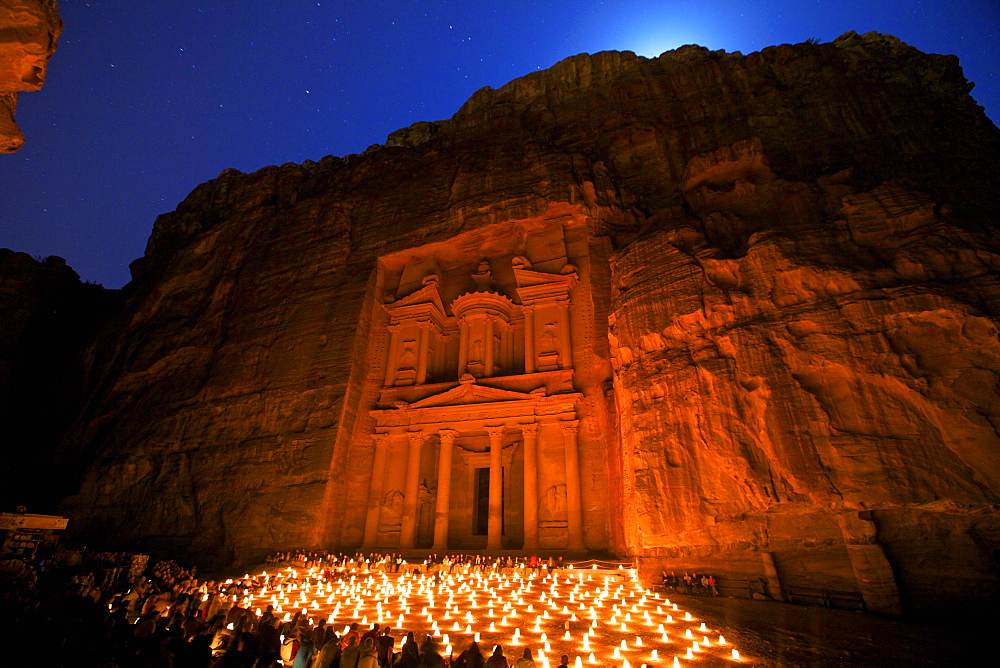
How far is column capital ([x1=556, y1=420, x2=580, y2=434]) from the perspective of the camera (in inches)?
850

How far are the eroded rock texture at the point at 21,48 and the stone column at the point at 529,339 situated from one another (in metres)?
20.3

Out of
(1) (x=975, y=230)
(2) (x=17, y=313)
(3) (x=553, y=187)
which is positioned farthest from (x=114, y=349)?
(1) (x=975, y=230)

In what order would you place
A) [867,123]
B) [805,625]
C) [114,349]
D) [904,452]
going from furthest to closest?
[114,349] < [867,123] < [904,452] < [805,625]

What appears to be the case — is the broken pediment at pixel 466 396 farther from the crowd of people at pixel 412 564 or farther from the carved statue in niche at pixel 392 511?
the crowd of people at pixel 412 564

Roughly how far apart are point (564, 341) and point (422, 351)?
7.70 meters

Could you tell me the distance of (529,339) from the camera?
25000 mm

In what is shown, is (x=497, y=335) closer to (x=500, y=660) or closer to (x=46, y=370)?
(x=500, y=660)

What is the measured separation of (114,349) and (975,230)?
38551 millimetres

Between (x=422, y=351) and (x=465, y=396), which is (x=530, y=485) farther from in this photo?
(x=422, y=351)

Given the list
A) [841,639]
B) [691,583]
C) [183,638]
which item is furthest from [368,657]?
[691,583]

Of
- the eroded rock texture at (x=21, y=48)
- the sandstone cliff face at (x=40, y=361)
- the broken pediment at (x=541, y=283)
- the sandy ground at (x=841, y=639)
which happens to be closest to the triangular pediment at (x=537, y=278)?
the broken pediment at (x=541, y=283)

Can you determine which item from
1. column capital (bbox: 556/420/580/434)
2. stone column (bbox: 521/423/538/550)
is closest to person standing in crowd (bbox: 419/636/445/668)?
stone column (bbox: 521/423/538/550)

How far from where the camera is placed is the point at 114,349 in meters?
28.9

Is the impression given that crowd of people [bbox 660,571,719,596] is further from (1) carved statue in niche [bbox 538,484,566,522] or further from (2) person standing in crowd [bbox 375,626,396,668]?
(2) person standing in crowd [bbox 375,626,396,668]
